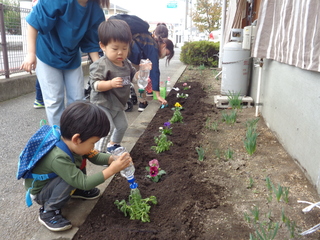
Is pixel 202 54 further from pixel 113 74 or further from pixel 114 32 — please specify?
pixel 114 32

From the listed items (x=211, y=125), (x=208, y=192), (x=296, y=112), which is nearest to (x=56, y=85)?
(x=208, y=192)

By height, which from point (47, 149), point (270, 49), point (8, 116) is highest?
point (270, 49)

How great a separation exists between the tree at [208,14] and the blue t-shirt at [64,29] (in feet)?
65.2

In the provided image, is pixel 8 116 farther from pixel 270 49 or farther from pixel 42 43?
pixel 270 49

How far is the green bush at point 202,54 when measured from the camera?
36.8 ft

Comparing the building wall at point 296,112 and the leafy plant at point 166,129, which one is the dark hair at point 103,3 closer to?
the leafy plant at point 166,129

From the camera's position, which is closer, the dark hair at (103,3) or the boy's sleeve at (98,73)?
the boy's sleeve at (98,73)

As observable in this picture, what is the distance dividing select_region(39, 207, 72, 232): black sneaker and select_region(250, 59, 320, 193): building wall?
182 centimetres

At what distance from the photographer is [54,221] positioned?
189 centimetres

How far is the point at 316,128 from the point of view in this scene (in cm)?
236

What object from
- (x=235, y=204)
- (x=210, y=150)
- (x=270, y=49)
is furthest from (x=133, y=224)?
(x=270, y=49)

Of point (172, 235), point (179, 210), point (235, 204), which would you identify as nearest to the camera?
point (172, 235)

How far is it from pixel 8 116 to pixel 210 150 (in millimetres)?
3128

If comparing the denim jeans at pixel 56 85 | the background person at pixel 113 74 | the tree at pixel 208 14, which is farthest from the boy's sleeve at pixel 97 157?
the tree at pixel 208 14
